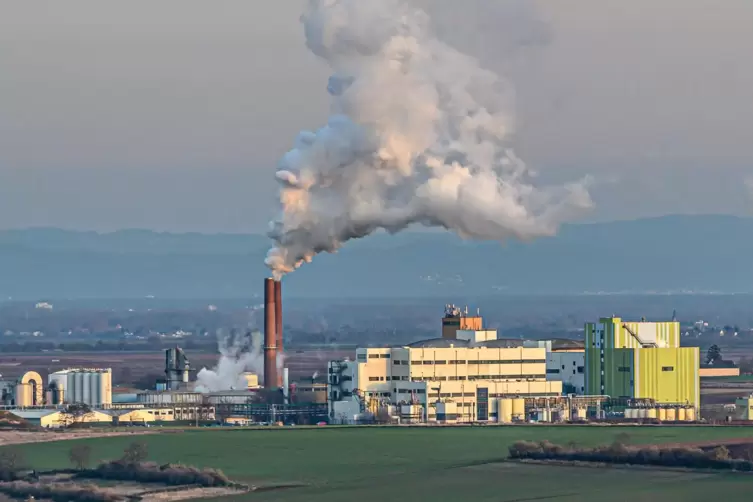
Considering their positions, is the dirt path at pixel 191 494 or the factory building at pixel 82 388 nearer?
the dirt path at pixel 191 494

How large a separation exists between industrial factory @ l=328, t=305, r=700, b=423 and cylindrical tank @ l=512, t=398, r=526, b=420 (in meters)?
0.05

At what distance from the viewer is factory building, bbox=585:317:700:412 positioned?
105125 millimetres

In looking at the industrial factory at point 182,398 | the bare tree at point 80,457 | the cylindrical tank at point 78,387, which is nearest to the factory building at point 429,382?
the industrial factory at point 182,398

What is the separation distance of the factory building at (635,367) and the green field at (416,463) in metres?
11.0

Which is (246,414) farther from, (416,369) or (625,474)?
(625,474)

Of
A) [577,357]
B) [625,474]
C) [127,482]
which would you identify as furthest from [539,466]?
[577,357]

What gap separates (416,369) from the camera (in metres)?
103

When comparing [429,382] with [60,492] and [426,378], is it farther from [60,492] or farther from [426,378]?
[60,492]

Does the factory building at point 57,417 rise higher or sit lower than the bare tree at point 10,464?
higher

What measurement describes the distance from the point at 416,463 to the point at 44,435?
23342 mm

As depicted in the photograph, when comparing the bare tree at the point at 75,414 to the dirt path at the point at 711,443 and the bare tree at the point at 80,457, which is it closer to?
the bare tree at the point at 80,457

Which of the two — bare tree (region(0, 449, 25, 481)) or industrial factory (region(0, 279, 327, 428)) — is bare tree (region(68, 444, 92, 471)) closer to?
bare tree (region(0, 449, 25, 481))

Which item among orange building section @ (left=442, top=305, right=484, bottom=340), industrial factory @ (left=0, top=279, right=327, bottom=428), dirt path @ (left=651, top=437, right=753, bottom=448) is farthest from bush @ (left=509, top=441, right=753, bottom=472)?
orange building section @ (left=442, top=305, right=484, bottom=340)

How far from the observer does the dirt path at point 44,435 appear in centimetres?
9006
